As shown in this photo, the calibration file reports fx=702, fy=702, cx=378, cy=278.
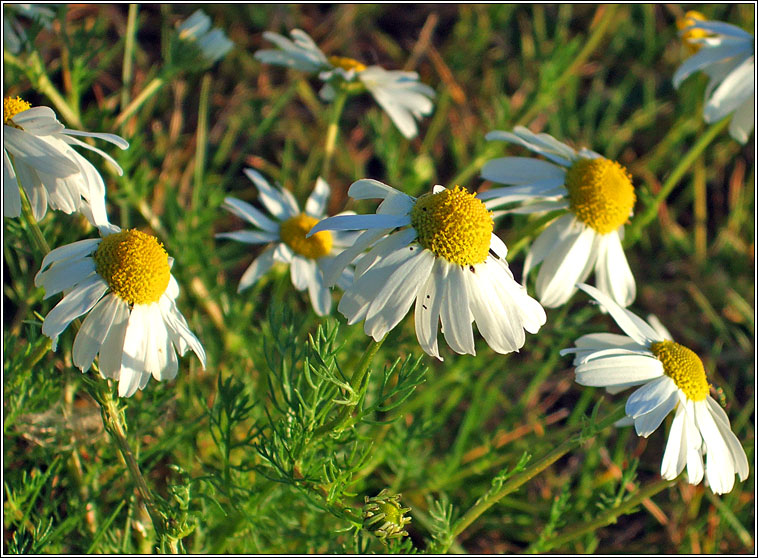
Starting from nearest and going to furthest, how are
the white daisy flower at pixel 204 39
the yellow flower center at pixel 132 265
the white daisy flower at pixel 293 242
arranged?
the yellow flower center at pixel 132 265, the white daisy flower at pixel 293 242, the white daisy flower at pixel 204 39

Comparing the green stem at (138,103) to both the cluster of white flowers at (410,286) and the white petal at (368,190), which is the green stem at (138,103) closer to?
the cluster of white flowers at (410,286)

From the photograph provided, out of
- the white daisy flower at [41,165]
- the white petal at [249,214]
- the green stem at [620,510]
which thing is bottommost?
the green stem at [620,510]

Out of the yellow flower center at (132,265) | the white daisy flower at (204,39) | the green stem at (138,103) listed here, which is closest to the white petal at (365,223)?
the yellow flower center at (132,265)

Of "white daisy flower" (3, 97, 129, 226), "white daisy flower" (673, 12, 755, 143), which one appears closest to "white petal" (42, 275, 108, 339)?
"white daisy flower" (3, 97, 129, 226)

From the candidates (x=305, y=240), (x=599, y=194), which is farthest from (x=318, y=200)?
(x=599, y=194)

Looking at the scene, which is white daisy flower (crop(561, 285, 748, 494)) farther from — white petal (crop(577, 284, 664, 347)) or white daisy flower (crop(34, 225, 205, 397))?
white daisy flower (crop(34, 225, 205, 397))

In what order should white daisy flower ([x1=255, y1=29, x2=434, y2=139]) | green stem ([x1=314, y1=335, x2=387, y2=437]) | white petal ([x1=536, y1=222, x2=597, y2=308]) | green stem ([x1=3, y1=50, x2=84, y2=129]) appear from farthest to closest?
white daisy flower ([x1=255, y1=29, x2=434, y2=139]), green stem ([x1=3, y1=50, x2=84, y2=129]), white petal ([x1=536, y1=222, x2=597, y2=308]), green stem ([x1=314, y1=335, x2=387, y2=437])

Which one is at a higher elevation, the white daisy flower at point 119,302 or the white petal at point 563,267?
the white daisy flower at point 119,302
